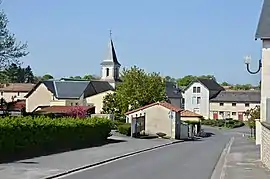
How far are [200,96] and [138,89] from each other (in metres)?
50.4

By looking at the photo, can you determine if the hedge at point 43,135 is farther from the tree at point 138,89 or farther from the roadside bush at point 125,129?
the tree at point 138,89

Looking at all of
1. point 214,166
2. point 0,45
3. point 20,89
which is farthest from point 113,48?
point 214,166

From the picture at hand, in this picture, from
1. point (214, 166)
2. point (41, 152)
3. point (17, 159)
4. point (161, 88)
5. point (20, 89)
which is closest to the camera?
point (17, 159)

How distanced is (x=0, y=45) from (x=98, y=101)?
57134 mm

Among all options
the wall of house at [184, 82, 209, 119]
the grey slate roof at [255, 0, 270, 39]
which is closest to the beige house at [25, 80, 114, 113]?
the wall of house at [184, 82, 209, 119]

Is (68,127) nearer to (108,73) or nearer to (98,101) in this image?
(98,101)

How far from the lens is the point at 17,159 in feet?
86.7

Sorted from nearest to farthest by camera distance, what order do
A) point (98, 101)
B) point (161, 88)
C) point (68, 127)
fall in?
point (68, 127) → point (161, 88) → point (98, 101)

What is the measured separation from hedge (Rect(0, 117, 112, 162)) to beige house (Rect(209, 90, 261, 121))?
3460 inches

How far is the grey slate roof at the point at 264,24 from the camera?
3061 cm

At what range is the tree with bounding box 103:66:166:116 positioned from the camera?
273 ft

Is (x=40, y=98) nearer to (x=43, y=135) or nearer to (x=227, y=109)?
(x=227, y=109)

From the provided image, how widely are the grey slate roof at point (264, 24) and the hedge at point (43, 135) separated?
38.4 ft

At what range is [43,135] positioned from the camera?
31188 millimetres
